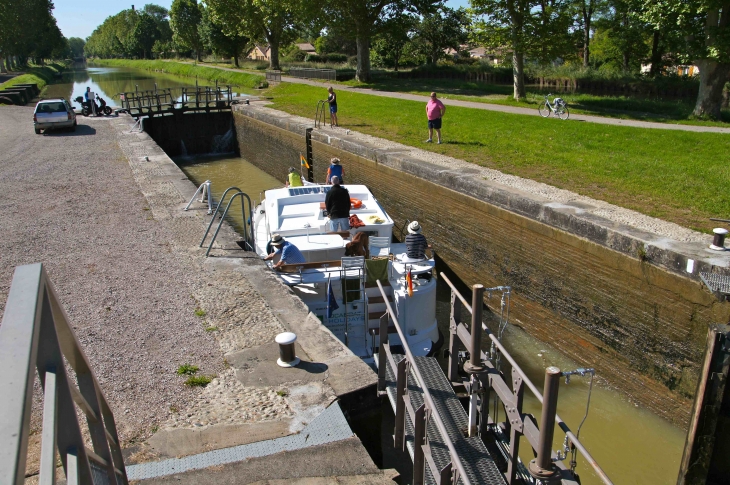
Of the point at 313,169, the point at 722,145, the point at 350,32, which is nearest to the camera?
the point at 722,145

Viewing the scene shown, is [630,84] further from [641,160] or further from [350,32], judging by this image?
[641,160]

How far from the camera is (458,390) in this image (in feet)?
20.7

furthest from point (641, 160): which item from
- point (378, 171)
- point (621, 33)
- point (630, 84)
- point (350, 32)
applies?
point (350, 32)

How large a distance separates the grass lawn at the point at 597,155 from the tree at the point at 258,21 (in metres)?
31.9

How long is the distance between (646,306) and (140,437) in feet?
20.9

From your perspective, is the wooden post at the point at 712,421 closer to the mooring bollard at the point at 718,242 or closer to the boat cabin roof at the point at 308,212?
the mooring bollard at the point at 718,242

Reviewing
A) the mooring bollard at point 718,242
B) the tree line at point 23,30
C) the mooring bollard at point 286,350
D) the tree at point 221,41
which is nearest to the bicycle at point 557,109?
the mooring bollard at point 718,242

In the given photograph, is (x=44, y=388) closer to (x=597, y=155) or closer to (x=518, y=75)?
(x=597, y=155)

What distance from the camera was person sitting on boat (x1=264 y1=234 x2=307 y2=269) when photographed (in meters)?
8.88

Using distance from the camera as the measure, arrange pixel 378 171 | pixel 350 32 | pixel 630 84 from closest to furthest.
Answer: pixel 378 171, pixel 630 84, pixel 350 32

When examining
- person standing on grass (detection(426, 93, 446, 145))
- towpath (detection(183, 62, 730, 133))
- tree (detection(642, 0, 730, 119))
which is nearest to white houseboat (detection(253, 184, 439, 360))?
person standing on grass (detection(426, 93, 446, 145))

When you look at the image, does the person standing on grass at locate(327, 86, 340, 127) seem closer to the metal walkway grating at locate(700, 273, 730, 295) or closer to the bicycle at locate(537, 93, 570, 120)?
the bicycle at locate(537, 93, 570, 120)

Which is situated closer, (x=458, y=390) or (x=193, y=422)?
(x=193, y=422)

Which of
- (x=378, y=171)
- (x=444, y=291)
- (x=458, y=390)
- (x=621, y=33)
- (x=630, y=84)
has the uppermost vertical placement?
(x=621, y=33)
